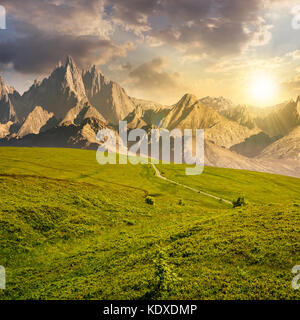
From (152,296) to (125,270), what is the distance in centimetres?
541

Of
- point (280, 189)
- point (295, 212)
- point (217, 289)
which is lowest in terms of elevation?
point (280, 189)

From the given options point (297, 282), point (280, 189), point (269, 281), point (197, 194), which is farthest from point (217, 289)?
point (280, 189)

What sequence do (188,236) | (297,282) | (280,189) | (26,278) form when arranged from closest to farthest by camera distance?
(297,282) → (26,278) → (188,236) → (280,189)

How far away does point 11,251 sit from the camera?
24766mm

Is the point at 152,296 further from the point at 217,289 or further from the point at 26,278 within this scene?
the point at 26,278

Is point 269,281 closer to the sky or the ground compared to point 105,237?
closer to the sky

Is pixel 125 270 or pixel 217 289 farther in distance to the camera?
pixel 125 270

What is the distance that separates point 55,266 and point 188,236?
13.9 meters

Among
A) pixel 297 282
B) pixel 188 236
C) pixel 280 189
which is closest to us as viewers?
pixel 297 282

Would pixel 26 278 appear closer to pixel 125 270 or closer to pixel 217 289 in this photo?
pixel 125 270

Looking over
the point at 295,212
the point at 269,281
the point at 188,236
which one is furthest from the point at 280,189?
the point at 269,281

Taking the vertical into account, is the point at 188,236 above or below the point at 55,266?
above

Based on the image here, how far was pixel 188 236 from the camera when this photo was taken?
81.0 ft
